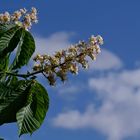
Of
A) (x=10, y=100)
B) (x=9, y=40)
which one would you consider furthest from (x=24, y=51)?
(x=10, y=100)

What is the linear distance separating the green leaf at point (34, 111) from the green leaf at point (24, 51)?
0.17 metres

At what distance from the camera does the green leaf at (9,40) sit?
2570mm

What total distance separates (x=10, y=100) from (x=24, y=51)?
0.36 metres

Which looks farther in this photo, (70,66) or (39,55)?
(39,55)

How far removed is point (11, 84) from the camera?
261 cm

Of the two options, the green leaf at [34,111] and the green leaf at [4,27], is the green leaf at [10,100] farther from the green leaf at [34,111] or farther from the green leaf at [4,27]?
the green leaf at [4,27]

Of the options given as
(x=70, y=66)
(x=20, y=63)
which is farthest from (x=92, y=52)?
(x=20, y=63)

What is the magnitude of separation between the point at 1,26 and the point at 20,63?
0.86 feet

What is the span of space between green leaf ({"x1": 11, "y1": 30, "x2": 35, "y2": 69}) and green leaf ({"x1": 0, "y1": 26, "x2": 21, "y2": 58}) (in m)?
0.04

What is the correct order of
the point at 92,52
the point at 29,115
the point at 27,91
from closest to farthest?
the point at 29,115, the point at 27,91, the point at 92,52

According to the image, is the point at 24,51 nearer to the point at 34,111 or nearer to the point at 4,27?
the point at 4,27

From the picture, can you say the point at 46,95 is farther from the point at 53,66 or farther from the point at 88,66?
the point at 88,66

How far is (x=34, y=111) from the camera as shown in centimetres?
251

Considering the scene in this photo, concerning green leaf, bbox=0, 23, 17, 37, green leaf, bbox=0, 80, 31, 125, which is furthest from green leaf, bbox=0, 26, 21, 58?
green leaf, bbox=0, 80, 31, 125
